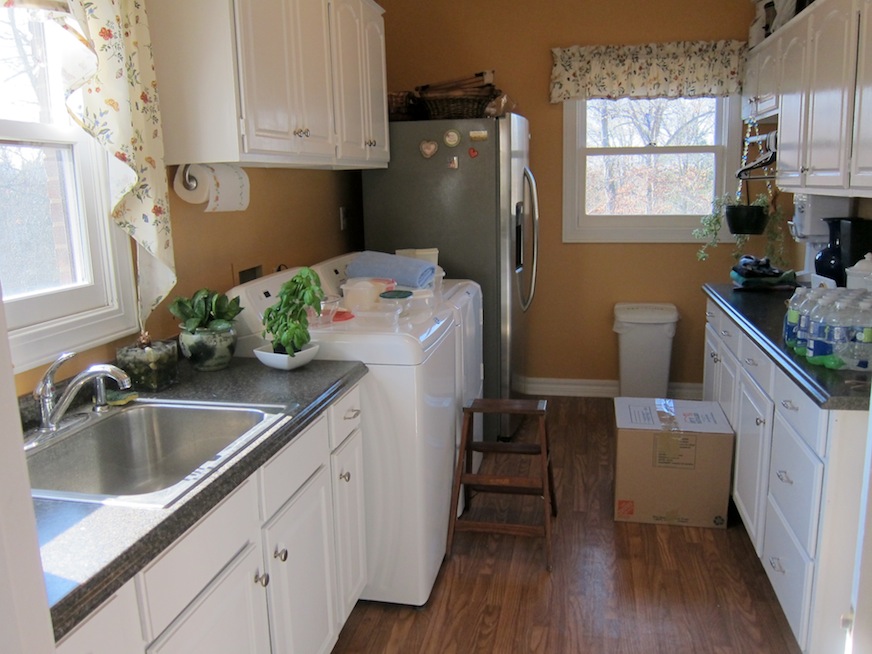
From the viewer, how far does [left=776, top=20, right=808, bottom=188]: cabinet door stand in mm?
2887

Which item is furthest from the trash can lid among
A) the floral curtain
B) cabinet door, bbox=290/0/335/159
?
the floral curtain

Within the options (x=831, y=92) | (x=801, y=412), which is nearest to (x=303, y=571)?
(x=801, y=412)

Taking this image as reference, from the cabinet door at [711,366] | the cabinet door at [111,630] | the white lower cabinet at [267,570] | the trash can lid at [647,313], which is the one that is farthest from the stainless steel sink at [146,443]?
the trash can lid at [647,313]

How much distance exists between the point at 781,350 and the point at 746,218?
4.40ft

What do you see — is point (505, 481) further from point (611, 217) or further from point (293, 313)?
point (611, 217)

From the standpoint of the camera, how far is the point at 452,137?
11.3 ft

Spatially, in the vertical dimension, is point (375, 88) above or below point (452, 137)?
above

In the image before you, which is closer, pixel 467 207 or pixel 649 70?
pixel 467 207

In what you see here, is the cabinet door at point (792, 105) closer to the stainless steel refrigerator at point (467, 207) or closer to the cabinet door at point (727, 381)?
the cabinet door at point (727, 381)

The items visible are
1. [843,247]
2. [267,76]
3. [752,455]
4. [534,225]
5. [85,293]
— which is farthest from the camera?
[534,225]

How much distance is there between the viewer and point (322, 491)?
6.35 feet

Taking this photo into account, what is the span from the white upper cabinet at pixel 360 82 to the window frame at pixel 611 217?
4.42 ft

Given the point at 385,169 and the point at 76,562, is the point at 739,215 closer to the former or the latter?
the point at 385,169

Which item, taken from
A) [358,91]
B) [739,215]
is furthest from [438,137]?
[739,215]
